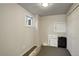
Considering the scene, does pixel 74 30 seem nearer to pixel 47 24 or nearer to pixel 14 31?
pixel 47 24

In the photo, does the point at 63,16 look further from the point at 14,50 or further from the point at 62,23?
the point at 14,50

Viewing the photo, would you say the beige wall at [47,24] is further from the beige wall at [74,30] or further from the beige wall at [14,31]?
the beige wall at [74,30]

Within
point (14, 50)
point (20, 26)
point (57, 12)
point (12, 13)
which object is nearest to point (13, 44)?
point (14, 50)

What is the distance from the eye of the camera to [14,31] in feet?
7.59

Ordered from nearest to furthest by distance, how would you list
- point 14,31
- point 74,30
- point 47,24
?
point 47,24 → point 14,31 → point 74,30

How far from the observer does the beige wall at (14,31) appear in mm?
2008

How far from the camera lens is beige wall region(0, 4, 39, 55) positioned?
2.01 m

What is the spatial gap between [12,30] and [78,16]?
1.43m

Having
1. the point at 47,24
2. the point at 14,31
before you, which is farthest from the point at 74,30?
the point at 14,31

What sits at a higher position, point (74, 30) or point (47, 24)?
point (47, 24)

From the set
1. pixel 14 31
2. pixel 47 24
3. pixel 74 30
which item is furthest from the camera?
pixel 74 30

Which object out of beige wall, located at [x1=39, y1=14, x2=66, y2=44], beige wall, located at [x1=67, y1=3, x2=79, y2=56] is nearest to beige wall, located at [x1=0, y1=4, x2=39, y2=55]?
beige wall, located at [x1=39, y1=14, x2=66, y2=44]

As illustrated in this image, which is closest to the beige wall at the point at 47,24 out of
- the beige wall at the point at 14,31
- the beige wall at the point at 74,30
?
the beige wall at the point at 14,31

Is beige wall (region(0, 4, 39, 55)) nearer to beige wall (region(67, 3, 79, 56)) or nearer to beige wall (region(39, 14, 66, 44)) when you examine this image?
beige wall (region(39, 14, 66, 44))
